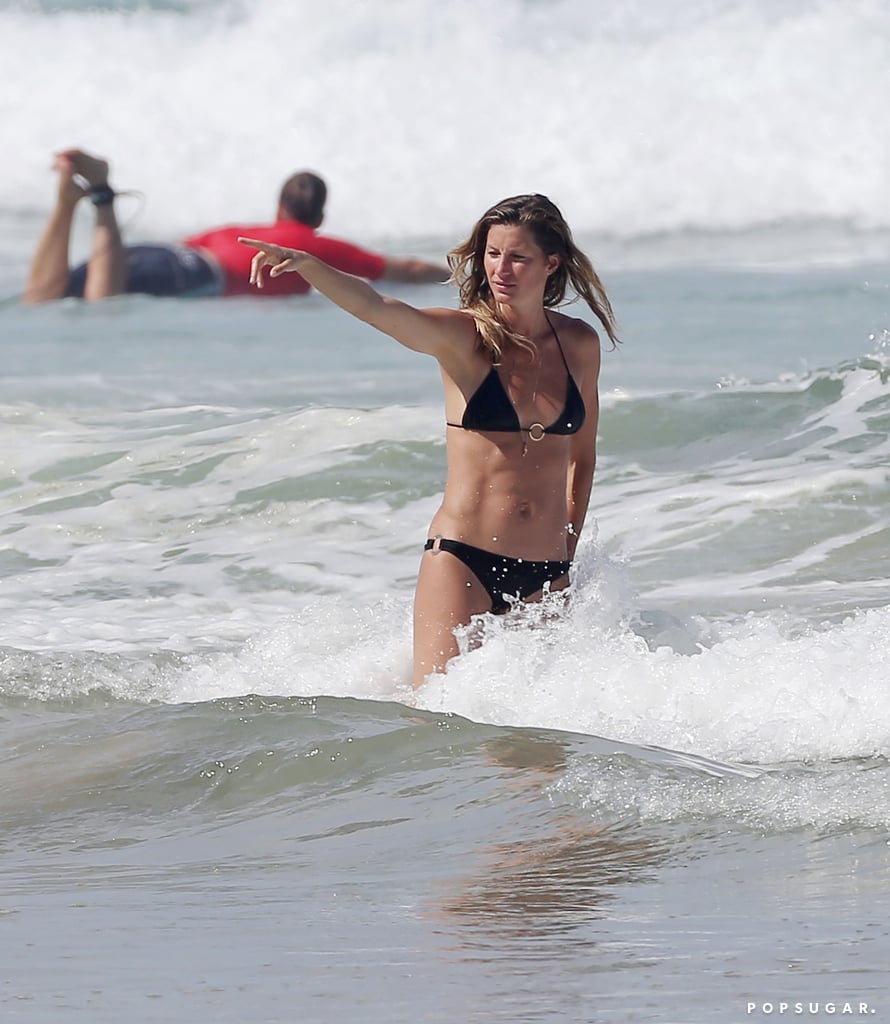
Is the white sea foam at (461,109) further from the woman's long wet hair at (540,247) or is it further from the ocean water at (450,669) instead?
the woman's long wet hair at (540,247)

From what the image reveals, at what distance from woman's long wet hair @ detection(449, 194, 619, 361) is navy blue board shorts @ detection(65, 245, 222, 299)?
1029 centimetres

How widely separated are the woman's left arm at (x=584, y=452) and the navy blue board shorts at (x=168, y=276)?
33.6 ft

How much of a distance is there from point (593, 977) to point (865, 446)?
698cm

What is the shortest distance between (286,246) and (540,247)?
9679 mm

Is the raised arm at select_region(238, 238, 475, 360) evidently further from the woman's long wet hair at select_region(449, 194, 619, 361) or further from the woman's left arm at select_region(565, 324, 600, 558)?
the woman's left arm at select_region(565, 324, 600, 558)

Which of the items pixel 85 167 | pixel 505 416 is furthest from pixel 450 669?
pixel 85 167

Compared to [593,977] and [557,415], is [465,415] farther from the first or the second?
[593,977]

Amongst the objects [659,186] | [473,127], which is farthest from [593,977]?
[473,127]

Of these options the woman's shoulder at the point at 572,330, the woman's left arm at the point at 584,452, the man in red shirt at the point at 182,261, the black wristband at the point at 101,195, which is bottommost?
the woman's left arm at the point at 584,452

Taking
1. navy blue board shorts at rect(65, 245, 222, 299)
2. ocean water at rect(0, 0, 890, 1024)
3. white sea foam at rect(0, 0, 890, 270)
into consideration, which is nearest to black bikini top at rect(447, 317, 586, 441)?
ocean water at rect(0, 0, 890, 1024)

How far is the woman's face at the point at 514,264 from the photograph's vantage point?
4746 millimetres

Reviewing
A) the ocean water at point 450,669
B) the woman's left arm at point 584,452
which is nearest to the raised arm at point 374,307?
the woman's left arm at point 584,452

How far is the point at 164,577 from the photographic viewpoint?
7480 mm

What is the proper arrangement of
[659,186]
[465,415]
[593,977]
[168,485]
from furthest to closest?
1. [659,186]
2. [168,485]
3. [465,415]
4. [593,977]
